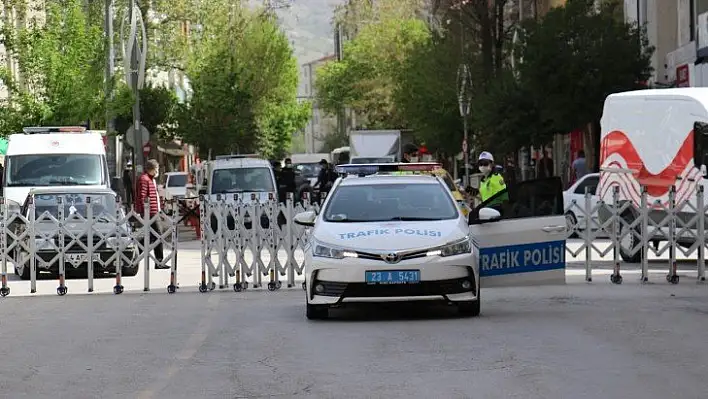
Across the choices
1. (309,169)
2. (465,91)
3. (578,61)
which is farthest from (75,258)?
(309,169)

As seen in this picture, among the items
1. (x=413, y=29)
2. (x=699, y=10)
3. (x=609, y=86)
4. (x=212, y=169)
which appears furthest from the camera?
(x=413, y=29)

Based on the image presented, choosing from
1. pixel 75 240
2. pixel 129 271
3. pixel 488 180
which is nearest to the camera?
pixel 75 240

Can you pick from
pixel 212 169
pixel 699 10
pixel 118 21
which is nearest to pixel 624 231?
pixel 212 169

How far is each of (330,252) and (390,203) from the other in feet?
4.23

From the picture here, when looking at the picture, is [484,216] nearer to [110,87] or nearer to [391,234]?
[391,234]

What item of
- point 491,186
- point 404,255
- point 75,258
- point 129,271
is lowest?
point 129,271

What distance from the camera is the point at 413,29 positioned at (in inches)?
3533

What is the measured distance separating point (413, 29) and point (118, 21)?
89.3 ft

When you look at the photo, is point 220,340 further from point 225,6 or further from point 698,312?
point 225,6

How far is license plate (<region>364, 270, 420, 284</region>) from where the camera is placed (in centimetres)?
1515

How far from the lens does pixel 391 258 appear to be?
49.8 feet

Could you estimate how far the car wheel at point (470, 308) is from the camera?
15.6 meters

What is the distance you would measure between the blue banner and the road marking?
3129 millimetres

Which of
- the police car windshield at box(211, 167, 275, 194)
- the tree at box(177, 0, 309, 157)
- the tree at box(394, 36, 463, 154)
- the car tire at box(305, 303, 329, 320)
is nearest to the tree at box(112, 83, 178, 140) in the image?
the tree at box(177, 0, 309, 157)
